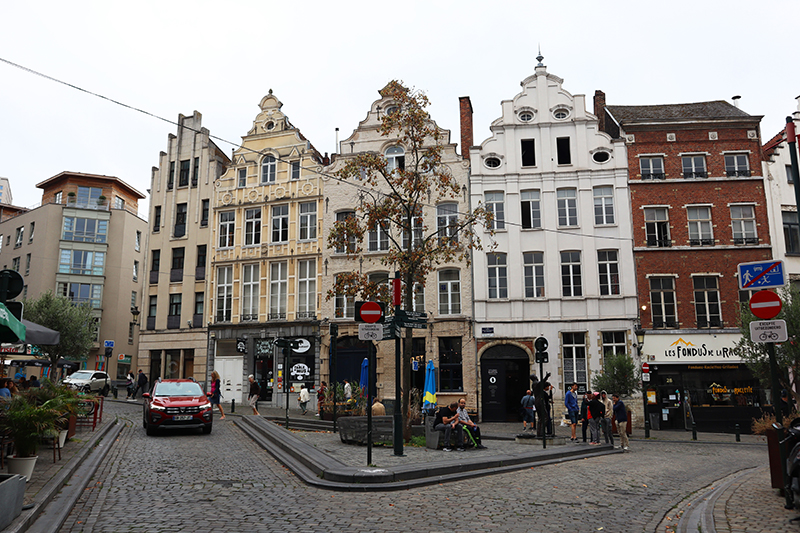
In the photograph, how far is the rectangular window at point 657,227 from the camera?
28.3 metres

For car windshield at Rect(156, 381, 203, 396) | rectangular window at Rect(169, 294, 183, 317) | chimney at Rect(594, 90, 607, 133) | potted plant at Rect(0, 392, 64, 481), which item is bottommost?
potted plant at Rect(0, 392, 64, 481)

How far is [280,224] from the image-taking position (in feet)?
109

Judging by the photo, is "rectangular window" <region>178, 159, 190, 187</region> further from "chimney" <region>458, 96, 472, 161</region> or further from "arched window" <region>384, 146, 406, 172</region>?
"chimney" <region>458, 96, 472, 161</region>

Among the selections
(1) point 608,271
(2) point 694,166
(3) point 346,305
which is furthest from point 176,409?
(2) point 694,166

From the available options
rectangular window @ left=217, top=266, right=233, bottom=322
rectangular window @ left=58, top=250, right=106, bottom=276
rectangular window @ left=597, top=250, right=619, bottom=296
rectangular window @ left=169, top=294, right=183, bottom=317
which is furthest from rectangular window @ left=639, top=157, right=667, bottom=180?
rectangular window @ left=58, top=250, right=106, bottom=276

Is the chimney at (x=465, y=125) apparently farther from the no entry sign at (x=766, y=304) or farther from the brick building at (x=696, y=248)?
the no entry sign at (x=766, y=304)

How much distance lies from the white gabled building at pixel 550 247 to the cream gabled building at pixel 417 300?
71cm

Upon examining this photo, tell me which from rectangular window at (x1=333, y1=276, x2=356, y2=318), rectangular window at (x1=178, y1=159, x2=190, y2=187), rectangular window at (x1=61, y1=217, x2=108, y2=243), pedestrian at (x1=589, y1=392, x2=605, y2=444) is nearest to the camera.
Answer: pedestrian at (x1=589, y1=392, x2=605, y2=444)

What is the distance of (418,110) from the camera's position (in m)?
17.2

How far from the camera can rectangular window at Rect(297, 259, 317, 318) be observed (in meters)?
31.6

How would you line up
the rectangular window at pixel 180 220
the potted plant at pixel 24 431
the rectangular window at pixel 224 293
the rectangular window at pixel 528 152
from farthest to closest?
the rectangular window at pixel 180 220 < the rectangular window at pixel 224 293 < the rectangular window at pixel 528 152 < the potted plant at pixel 24 431

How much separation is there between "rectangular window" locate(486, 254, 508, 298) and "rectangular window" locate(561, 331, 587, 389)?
3.28 meters

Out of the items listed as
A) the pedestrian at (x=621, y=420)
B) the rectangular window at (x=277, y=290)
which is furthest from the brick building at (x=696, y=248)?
the rectangular window at (x=277, y=290)

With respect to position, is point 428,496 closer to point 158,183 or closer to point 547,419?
point 547,419
